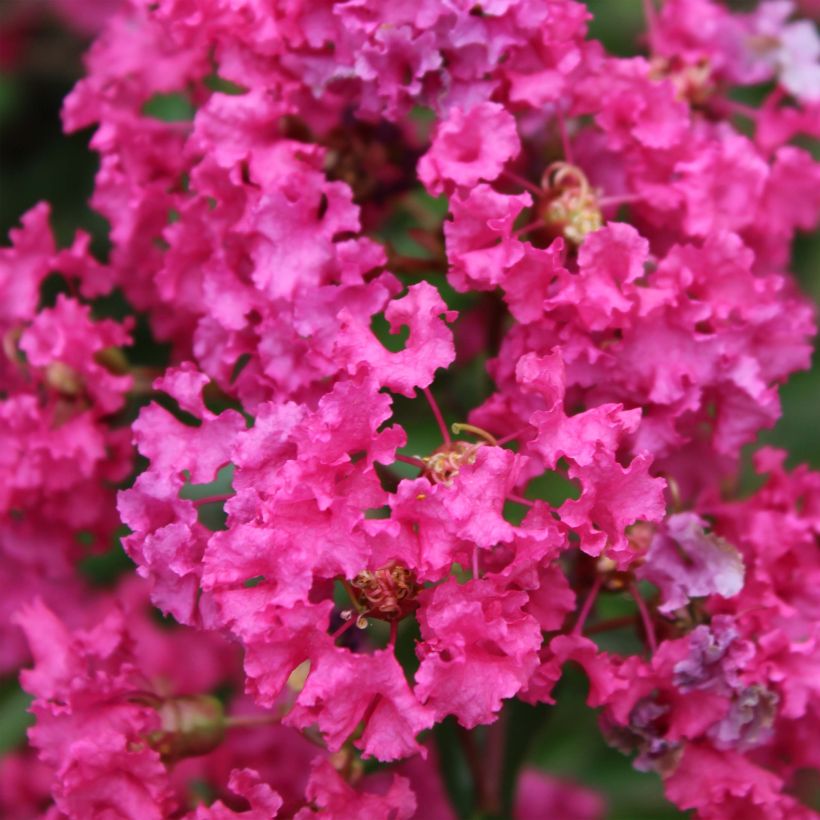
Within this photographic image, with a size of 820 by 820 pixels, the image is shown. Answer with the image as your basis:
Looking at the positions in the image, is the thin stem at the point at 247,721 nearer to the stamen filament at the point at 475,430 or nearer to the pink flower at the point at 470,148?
the stamen filament at the point at 475,430

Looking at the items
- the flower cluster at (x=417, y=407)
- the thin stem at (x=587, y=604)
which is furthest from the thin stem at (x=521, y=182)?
the thin stem at (x=587, y=604)

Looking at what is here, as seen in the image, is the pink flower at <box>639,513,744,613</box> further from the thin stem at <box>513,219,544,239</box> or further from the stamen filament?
the thin stem at <box>513,219,544,239</box>

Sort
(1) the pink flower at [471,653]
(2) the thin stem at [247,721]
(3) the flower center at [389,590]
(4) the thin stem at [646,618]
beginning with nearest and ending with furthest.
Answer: (1) the pink flower at [471,653] → (3) the flower center at [389,590] → (4) the thin stem at [646,618] → (2) the thin stem at [247,721]

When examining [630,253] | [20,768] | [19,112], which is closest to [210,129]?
[630,253]

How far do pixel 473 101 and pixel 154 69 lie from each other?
1.34ft

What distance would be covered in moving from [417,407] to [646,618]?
366 mm

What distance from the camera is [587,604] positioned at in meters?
1.18

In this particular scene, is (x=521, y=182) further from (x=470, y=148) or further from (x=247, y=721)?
(x=247, y=721)

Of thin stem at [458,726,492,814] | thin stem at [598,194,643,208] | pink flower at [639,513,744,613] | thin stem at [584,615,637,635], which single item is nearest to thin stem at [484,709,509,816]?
thin stem at [458,726,492,814]

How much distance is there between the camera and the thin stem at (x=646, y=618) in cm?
123

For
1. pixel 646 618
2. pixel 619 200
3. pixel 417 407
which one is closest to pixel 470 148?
pixel 619 200

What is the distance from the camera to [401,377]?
1.08m

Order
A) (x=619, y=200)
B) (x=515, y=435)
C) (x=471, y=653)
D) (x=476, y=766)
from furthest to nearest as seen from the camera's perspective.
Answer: (x=476, y=766), (x=619, y=200), (x=515, y=435), (x=471, y=653)

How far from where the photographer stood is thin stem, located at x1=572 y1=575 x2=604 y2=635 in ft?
3.80
